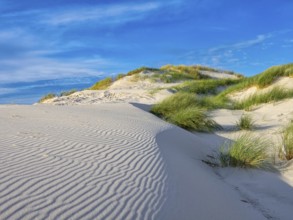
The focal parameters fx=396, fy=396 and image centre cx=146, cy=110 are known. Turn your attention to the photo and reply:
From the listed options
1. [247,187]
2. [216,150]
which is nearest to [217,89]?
[216,150]

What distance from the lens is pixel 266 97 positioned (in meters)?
10.6

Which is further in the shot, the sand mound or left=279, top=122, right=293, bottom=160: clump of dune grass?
the sand mound

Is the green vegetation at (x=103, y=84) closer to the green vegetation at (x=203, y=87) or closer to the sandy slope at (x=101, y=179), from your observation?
the green vegetation at (x=203, y=87)

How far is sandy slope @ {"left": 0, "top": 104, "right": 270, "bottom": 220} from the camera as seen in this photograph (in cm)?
235

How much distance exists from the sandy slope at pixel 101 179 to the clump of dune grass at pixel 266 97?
19.6 ft

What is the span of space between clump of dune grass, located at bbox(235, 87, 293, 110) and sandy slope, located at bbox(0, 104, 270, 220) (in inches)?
235

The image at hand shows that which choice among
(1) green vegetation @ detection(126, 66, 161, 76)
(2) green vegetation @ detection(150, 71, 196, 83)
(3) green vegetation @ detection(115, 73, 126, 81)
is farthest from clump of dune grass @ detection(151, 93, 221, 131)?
(1) green vegetation @ detection(126, 66, 161, 76)

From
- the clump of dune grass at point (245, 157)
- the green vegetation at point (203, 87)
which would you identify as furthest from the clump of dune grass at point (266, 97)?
the clump of dune grass at point (245, 157)

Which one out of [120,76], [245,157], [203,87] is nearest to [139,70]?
[120,76]

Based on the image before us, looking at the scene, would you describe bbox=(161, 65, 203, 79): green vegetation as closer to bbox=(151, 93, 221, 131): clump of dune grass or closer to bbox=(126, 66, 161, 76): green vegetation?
bbox=(126, 66, 161, 76): green vegetation

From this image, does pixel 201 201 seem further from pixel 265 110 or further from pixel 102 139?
pixel 265 110

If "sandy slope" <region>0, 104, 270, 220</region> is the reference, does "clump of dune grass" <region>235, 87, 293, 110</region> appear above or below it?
above

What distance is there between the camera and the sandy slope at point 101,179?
2346 mm

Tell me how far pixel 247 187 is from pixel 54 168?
2.29m
